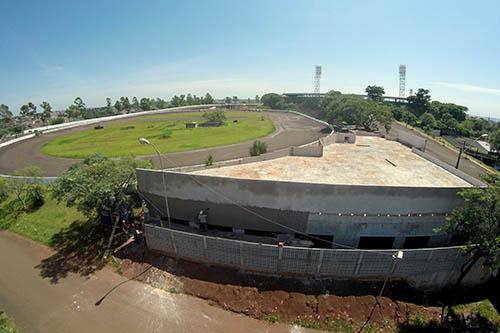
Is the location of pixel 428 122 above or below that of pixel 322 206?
below

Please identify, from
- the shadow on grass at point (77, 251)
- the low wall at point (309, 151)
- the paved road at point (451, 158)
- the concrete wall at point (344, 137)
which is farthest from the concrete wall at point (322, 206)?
the paved road at point (451, 158)

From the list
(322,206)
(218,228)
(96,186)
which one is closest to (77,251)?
(96,186)

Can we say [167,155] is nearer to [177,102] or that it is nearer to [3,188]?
[3,188]

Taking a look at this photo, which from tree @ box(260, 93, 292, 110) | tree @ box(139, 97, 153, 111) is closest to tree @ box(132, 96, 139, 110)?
tree @ box(139, 97, 153, 111)

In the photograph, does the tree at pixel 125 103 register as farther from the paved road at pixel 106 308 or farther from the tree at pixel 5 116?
the paved road at pixel 106 308

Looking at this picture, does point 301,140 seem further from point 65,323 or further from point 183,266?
point 65,323

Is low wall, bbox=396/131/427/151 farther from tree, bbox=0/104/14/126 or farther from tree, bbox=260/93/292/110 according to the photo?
tree, bbox=0/104/14/126

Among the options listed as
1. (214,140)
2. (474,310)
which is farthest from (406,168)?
(214,140)
